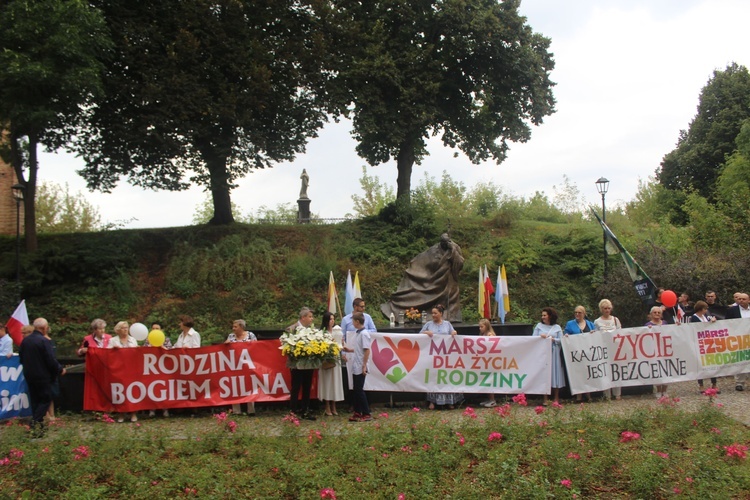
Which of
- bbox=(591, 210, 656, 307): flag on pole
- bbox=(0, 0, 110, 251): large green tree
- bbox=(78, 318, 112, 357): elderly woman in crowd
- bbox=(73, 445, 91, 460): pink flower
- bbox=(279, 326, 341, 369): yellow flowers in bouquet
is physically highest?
bbox=(0, 0, 110, 251): large green tree

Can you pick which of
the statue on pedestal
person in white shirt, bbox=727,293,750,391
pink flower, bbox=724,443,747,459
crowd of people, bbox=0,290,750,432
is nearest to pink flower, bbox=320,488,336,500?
crowd of people, bbox=0,290,750,432

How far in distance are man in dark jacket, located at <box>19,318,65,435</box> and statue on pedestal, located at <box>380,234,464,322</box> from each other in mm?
7802

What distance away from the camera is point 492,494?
6.39 meters

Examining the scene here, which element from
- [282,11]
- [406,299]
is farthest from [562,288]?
[282,11]

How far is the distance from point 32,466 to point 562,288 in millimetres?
19233

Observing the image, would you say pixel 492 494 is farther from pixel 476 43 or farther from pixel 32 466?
pixel 476 43

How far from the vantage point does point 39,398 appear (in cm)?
932

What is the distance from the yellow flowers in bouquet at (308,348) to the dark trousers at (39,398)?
3387 millimetres

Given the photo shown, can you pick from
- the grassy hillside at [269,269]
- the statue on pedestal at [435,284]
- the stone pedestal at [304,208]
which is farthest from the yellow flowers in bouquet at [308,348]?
the stone pedestal at [304,208]

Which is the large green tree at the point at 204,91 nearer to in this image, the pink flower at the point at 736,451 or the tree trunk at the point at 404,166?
the tree trunk at the point at 404,166

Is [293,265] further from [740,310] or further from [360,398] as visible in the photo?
[740,310]

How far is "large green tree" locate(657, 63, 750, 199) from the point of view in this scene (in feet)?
132

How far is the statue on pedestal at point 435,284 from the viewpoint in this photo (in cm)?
1455

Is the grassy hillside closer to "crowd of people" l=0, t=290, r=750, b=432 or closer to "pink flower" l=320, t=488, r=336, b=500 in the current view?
"crowd of people" l=0, t=290, r=750, b=432
